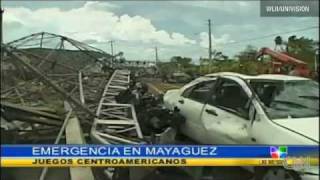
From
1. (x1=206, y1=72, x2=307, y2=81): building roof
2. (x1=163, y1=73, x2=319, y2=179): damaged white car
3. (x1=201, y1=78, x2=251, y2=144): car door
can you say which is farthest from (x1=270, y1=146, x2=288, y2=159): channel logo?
(x1=206, y1=72, x2=307, y2=81): building roof

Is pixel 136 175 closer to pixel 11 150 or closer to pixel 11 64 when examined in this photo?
pixel 11 150

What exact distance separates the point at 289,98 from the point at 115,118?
1106 mm

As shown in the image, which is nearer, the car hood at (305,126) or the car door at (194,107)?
the car hood at (305,126)

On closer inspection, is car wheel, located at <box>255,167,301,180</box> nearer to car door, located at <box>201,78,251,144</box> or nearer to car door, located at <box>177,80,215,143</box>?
car door, located at <box>201,78,251,144</box>

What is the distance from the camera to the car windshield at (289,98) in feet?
12.0

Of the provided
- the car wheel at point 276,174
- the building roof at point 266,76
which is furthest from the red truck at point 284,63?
the car wheel at point 276,174

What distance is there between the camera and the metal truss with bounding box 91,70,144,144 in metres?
3.77

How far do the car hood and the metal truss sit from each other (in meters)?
0.91

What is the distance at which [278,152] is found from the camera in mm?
3551

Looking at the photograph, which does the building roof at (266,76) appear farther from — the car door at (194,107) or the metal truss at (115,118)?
the metal truss at (115,118)

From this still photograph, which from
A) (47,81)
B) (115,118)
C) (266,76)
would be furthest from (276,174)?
(47,81)

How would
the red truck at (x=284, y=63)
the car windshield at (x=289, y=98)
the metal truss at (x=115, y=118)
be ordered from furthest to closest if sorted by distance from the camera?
1. the metal truss at (x=115, y=118)
2. the car windshield at (x=289, y=98)
3. the red truck at (x=284, y=63)

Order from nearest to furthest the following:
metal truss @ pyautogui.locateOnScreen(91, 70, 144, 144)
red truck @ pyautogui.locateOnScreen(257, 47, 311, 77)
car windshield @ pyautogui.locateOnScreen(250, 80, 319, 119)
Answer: red truck @ pyautogui.locateOnScreen(257, 47, 311, 77) < car windshield @ pyautogui.locateOnScreen(250, 80, 319, 119) < metal truss @ pyautogui.locateOnScreen(91, 70, 144, 144)

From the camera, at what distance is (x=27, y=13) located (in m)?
3.47
